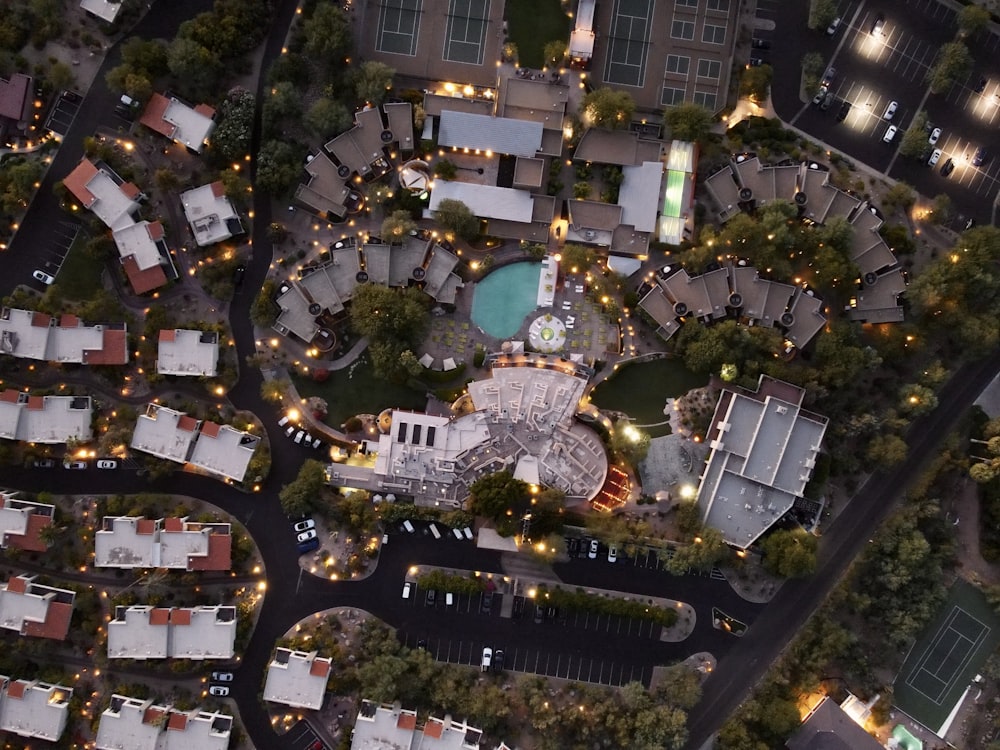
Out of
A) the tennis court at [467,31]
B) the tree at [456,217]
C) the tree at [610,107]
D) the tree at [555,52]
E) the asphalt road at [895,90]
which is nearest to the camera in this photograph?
the tree at [456,217]

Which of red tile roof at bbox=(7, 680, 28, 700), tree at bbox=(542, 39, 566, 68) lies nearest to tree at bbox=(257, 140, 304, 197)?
tree at bbox=(542, 39, 566, 68)

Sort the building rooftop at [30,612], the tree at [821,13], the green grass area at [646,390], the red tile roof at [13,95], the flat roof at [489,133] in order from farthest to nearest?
the green grass area at [646,390]
the tree at [821,13]
the flat roof at [489,133]
the red tile roof at [13,95]
the building rooftop at [30,612]

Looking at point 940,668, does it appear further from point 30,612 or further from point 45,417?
point 45,417

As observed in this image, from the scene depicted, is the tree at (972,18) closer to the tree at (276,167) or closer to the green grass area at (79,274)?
the tree at (276,167)

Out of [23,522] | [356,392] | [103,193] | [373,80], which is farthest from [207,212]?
[23,522]

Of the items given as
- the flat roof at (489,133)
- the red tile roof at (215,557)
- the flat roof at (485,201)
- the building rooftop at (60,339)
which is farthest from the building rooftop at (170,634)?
the flat roof at (489,133)

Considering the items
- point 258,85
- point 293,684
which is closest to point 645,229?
point 258,85

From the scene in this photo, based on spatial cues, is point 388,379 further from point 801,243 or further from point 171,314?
point 801,243
